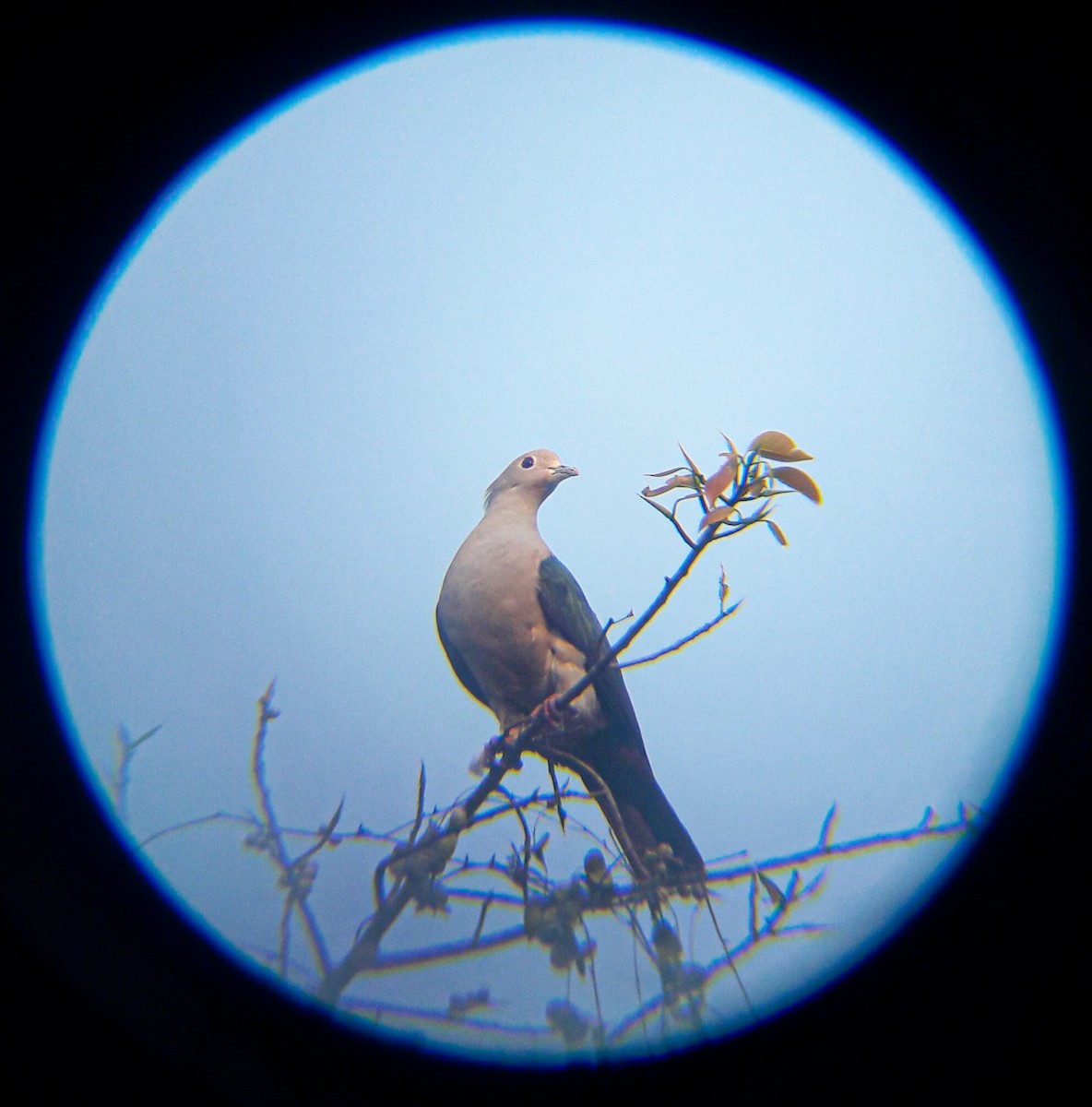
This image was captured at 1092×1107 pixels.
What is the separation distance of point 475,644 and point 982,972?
54.9 inches

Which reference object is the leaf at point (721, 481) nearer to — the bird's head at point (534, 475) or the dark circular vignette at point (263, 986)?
the dark circular vignette at point (263, 986)

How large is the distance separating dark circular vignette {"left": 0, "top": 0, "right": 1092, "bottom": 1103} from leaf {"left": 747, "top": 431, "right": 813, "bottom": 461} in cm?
49

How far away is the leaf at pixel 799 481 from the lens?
1.40 m

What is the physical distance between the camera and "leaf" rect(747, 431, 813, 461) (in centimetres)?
142

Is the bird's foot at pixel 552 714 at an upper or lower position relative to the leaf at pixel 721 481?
lower

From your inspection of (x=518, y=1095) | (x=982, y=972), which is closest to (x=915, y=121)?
(x=982, y=972)

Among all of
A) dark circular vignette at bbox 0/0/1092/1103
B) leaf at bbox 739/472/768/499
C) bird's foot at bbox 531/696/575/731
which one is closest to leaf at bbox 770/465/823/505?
leaf at bbox 739/472/768/499

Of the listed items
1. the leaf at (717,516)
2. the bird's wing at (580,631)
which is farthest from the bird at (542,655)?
the leaf at (717,516)

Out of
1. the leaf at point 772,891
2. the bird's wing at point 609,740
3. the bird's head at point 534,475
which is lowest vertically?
the leaf at point 772,891

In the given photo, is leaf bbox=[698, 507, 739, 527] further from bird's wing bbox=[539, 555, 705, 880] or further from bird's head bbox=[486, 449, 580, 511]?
bird's head bbox=[486, 449, 580, 511]

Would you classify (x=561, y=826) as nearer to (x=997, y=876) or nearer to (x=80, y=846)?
(x=997, y=876)

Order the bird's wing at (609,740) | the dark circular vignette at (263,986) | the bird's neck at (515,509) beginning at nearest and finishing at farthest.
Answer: the dark circular vignette at (263,986) → the bird's wing at (609,740) → the bird's neck at (515,509)

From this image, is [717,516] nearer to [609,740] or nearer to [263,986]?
[609,740]

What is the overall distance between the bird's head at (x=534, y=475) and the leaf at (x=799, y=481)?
1103mm
